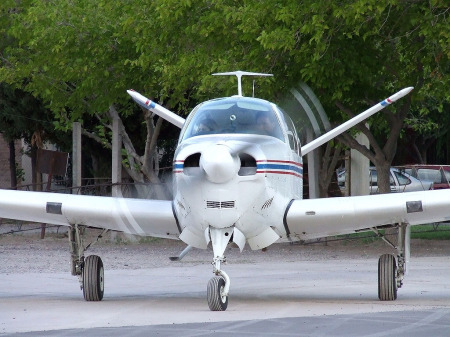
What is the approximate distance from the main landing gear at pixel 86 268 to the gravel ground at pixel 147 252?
5.41m

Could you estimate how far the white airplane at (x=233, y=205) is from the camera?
12172mm

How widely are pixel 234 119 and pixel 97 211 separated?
2.36 m

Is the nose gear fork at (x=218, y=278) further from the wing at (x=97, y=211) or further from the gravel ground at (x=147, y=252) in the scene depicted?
the gravel ground at (x=147, y=252)

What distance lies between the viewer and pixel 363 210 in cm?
1330

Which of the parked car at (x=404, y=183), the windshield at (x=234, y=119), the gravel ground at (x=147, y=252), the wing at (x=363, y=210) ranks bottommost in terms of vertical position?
the gravel ground at (x=147, y=252)

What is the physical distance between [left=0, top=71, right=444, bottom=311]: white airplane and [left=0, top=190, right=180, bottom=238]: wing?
0.5 inches

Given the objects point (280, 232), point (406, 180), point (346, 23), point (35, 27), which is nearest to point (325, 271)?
point (346, 23)

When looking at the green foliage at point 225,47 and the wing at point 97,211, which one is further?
the green foliage at point 225,47

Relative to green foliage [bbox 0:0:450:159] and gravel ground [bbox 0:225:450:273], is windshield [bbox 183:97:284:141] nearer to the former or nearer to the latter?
green foliage [bbox 0:0:450:159]

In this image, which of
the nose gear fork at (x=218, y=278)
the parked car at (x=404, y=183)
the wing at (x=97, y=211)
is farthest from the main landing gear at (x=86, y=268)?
the parked car at (x=404, y=183)

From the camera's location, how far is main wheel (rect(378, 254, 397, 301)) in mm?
13812

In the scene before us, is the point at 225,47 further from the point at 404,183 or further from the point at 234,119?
the point at 404,183

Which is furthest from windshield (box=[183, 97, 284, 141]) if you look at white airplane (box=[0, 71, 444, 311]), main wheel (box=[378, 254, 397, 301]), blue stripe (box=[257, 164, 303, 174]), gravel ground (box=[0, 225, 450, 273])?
gravel ground (box=[0, 225, 450, 273])

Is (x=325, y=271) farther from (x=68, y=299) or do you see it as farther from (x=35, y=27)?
(x=35, y=27)
